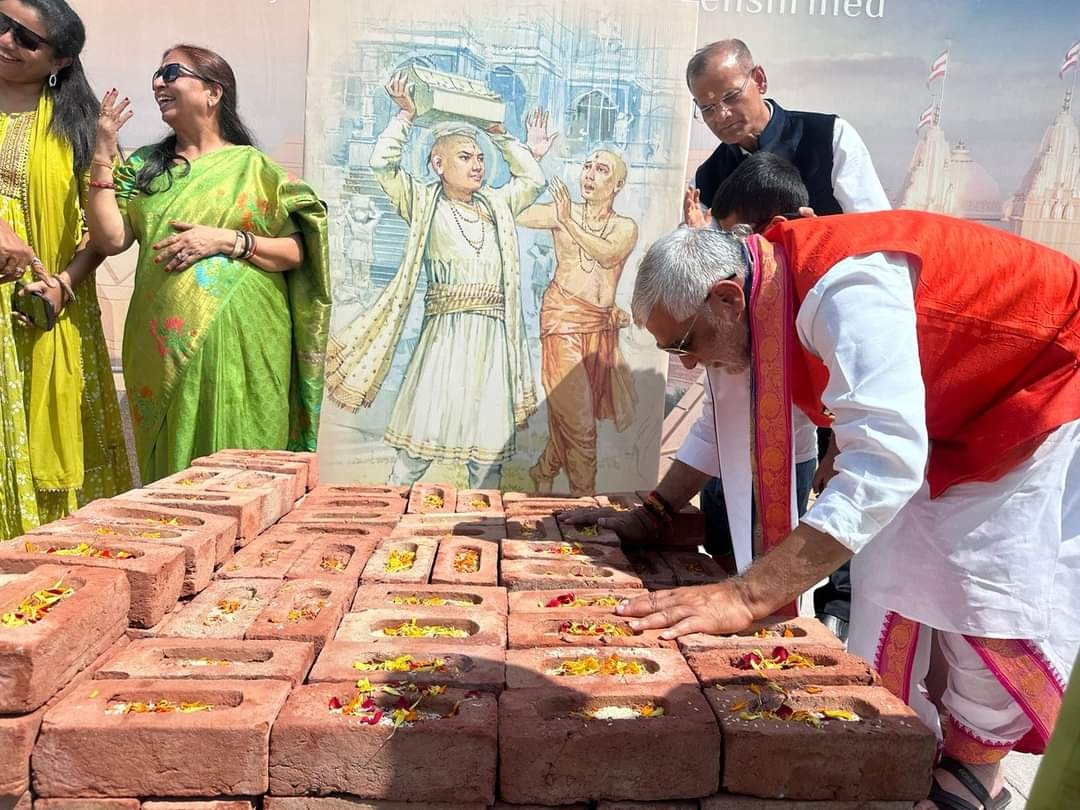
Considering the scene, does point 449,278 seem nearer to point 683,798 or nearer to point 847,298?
point 847,298

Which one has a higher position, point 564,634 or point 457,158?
point 457,158

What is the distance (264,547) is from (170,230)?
1.65m

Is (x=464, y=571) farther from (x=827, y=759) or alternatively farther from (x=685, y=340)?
(x=827, y=759)

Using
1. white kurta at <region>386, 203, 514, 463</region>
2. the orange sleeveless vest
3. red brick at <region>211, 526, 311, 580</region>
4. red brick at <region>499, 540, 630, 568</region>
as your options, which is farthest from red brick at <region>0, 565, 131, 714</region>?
white kurta at <region>386, 203, 514, 463</region>

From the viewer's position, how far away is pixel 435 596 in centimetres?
215

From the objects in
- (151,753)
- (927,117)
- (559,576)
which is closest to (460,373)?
(559,576)

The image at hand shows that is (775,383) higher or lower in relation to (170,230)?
lower

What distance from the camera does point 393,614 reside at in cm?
202

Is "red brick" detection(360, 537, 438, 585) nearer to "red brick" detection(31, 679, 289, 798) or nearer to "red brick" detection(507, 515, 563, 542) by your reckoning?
"red brick" detection(507, 515, 563, 542)

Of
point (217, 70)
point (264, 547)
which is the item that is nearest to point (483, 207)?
point (217, 70)

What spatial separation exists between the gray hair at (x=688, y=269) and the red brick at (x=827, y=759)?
919 mm

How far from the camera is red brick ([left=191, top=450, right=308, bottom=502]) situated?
3.01 m

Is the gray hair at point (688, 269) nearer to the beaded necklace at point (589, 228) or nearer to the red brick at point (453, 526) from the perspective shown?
the red brick at point (453, 526)

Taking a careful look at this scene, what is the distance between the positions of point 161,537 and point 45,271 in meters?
1.84
